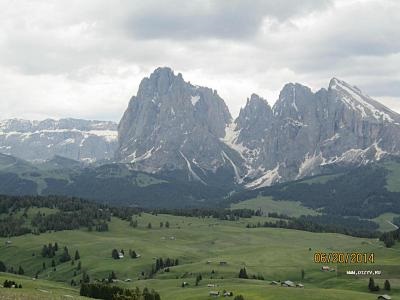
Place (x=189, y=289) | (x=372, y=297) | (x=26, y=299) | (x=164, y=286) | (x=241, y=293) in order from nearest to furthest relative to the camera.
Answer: (x=26, y=299), (x=372, y=297), (x=241, y=293), (x=189, y=289), (x=164, y=286)

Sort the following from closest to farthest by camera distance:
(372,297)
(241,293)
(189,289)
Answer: (372,297), (241,293), (189,289)

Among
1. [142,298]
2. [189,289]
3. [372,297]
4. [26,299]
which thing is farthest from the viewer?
[189,289]

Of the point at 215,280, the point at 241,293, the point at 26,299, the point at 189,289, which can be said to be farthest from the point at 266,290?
the point at 26,299

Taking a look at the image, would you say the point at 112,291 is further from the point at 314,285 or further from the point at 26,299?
the point at 314,285

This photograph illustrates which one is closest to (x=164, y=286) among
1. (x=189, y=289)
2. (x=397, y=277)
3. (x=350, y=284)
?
(x=189, y=289)

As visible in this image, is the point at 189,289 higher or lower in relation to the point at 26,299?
lower

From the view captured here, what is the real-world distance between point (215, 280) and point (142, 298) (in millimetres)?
71362

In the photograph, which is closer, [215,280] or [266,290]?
[266,290]

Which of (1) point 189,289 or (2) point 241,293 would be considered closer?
(2) point 241,293

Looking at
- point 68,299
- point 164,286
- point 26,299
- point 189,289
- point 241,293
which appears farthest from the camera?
point 164,286

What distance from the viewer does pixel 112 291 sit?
438 ft

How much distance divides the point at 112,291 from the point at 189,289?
47617 millimetres

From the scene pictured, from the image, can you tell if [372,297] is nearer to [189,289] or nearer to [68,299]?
[189,289]

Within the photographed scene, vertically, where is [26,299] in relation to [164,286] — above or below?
above
